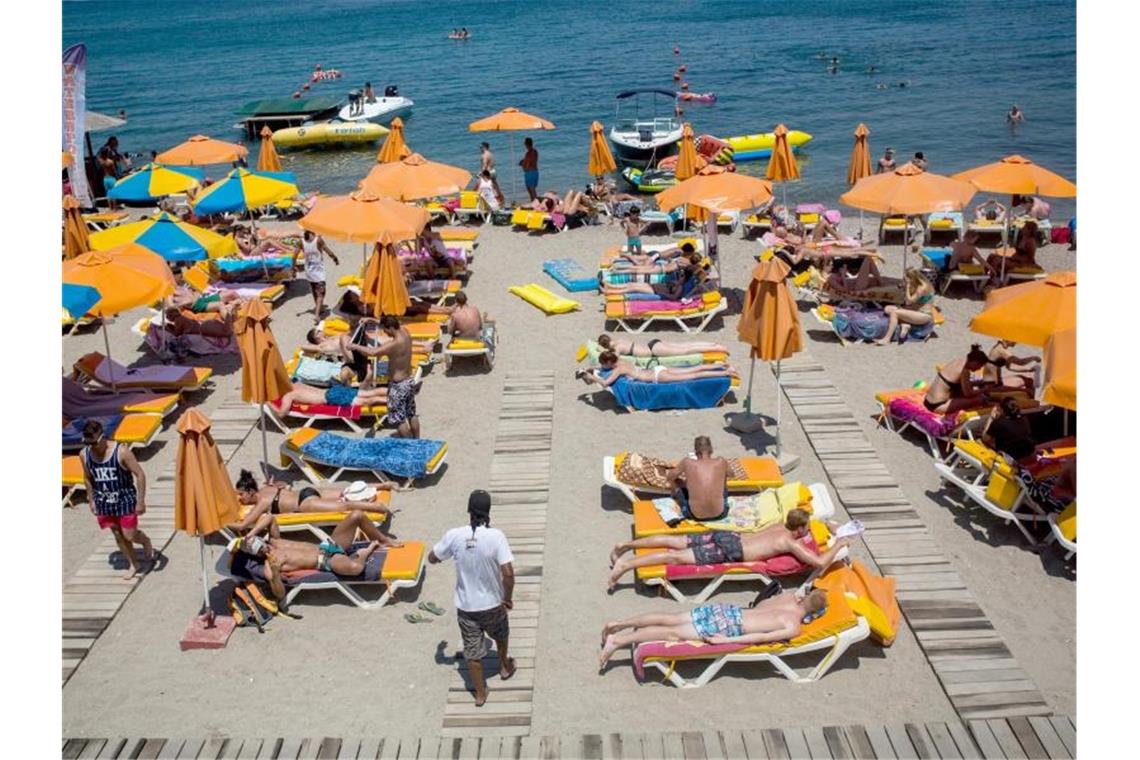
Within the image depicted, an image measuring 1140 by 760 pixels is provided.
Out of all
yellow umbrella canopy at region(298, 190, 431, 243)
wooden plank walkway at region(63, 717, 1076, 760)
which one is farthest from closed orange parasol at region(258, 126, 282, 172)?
wooden plank walkway at region(63, 717, 1076, 760)

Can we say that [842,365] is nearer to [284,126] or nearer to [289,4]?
[284,126]

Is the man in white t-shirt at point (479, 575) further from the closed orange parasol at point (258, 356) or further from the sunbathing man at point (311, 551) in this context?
the closed orange parasol at point (258, 356)

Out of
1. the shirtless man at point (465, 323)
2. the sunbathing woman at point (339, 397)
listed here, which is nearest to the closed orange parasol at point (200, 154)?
the shirtless man at point (465, 323)

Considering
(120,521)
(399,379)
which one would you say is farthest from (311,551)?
(399,379)

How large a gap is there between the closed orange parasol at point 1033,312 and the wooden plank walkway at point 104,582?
27.3 feet

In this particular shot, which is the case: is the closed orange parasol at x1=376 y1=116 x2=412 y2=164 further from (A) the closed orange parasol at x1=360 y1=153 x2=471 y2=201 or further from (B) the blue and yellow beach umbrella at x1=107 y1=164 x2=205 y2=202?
(B) the blue and yellow beach umbrella at x1=107 y1=164 x2=205 y2=202

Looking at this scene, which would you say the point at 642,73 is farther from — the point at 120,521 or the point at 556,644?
the point at 556,644

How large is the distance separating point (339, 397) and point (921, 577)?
669 centimetres

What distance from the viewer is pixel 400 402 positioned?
444 inches

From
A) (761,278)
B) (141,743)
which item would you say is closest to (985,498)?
(761,278)

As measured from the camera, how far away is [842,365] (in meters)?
13.4

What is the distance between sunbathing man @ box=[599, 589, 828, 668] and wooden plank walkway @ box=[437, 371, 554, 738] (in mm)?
750

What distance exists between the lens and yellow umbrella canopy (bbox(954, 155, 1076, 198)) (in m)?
15.2

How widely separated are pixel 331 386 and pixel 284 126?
34309 millimetres
